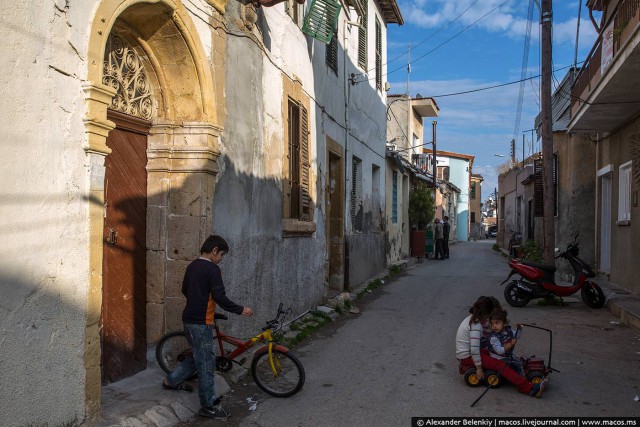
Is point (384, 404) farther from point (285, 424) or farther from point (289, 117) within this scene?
point (289, 117)

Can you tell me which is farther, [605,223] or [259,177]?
[605,223]

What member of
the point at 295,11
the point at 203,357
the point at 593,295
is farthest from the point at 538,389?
the point at 295,11

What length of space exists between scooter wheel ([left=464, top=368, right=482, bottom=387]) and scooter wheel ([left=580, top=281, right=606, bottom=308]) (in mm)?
5966

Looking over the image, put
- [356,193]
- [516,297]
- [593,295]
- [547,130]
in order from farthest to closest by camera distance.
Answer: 1. [356,193]
2. [547,130]
3. [516,297]
4. [593,295]

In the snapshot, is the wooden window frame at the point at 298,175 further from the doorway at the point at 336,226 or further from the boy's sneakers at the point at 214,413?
the boy's sneakers at the point at 214,413

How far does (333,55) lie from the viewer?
12422 mm

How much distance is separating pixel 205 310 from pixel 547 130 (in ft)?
31.4

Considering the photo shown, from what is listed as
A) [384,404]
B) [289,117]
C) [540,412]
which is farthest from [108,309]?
[289,117]

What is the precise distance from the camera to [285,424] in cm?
490

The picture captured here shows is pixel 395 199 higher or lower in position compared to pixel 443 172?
lower

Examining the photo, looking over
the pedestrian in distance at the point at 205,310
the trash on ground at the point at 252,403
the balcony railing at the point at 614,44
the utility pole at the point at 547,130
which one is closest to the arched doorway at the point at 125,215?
the pedestrian in distance at the point at 205,310

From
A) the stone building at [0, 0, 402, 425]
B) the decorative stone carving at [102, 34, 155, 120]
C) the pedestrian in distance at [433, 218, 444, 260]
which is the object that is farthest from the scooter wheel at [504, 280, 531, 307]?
the pedestrian in distance at [433, 218, 444, 260]

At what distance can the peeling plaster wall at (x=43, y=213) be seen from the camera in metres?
3.47

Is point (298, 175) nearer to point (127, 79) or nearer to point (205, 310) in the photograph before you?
point (127, 79)
